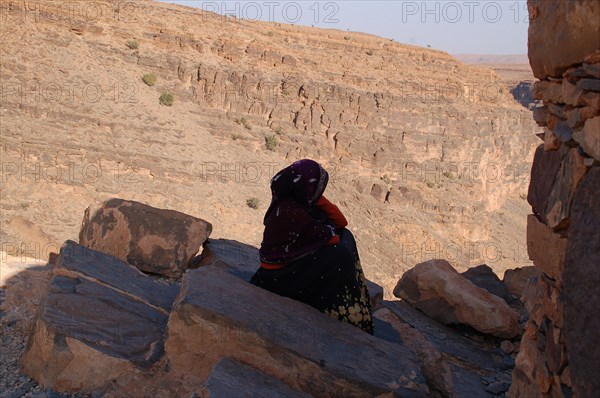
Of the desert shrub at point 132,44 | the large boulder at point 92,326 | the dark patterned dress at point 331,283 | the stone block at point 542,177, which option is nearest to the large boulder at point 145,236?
the large boulder at point 92,326

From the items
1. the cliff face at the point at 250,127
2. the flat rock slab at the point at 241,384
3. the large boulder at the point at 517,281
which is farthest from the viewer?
the cliff face at the point at 250,127

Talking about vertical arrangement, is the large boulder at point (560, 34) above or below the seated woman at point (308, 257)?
above

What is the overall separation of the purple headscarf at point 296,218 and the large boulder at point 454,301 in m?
2.50

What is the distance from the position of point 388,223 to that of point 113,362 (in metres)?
16.6

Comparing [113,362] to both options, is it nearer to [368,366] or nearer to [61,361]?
[61,361]

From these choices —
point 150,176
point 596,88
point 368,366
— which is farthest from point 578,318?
point 150,176

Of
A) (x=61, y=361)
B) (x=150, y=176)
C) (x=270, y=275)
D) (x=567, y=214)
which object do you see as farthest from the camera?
(x=150, y=176)

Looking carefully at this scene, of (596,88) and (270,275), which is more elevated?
(596,88)

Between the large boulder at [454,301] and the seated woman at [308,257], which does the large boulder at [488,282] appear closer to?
the large boulder at [454,301]

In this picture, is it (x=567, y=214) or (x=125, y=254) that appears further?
(x=125, y=254)

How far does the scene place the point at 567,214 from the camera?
2.55 metres

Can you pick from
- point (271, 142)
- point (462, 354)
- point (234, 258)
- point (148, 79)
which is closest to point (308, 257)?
point (234, 258)

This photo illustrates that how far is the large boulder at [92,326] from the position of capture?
338 cm

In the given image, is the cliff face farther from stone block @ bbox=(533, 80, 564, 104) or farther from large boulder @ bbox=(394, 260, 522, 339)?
stone block @ bbox=(533, 80, 564, 104)
